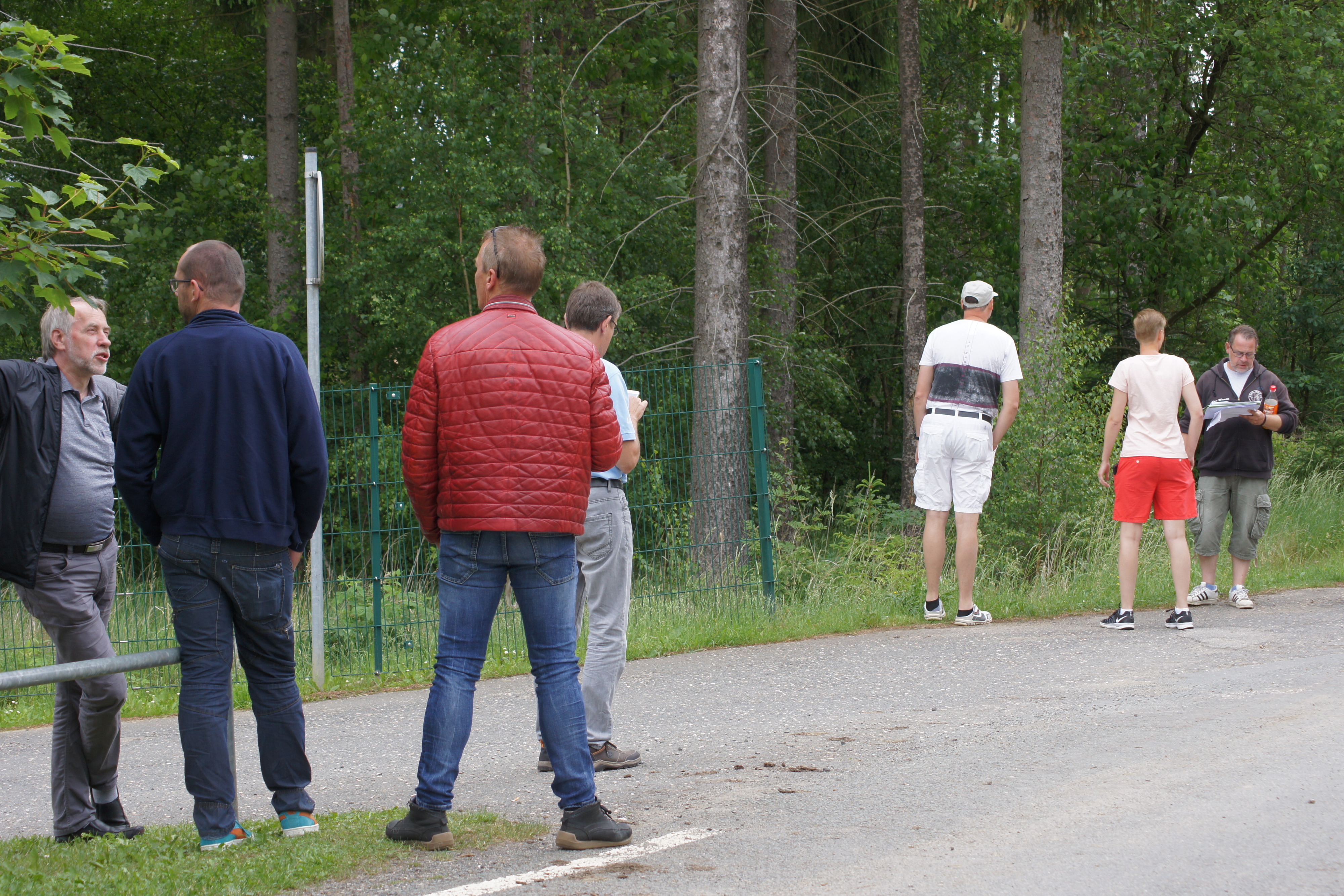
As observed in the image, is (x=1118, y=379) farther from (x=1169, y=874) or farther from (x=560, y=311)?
(x=560, y=311)

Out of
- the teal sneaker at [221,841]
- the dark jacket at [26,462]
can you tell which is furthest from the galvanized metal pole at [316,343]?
the teal sneaker at [221,841]

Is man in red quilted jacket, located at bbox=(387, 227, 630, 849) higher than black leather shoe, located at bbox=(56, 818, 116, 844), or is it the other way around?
man in red quilted jacket, located at bbox=(387, 227, 630, 849)

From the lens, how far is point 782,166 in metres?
18.2

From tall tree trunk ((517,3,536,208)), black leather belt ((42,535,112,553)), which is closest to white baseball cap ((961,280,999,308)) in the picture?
black leather belt ((42,535,112,553))

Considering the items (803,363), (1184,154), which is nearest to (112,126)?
(803,363)

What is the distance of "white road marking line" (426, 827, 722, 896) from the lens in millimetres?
3766

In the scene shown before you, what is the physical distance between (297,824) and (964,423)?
5.46 metres

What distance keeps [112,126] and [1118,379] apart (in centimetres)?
2092

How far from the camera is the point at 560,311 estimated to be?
15.5 metres

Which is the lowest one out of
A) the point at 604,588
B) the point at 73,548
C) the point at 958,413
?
the point at 604,588

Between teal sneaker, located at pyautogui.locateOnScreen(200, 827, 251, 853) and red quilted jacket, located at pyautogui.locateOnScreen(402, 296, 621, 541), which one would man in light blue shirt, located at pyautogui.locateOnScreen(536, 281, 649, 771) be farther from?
teal sneaker, located at pyautogui.locateOnScreen(200, 827, 251, 853)

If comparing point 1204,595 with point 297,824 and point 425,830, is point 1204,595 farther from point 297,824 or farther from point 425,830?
point 297,824

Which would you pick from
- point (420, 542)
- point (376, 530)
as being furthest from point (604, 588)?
point (420, 542)

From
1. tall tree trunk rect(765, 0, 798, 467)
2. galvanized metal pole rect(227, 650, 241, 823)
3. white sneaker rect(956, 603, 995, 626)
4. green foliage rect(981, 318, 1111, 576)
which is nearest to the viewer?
galvanized metal pole rect(227, 650, 241, 823)
